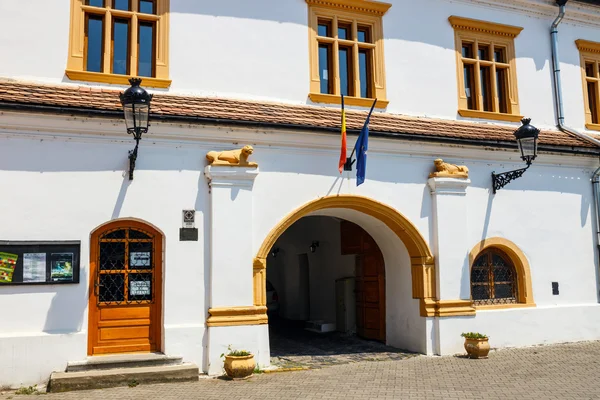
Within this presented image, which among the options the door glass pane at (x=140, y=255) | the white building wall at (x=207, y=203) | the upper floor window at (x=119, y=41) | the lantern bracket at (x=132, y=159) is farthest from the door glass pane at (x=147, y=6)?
the door glass pane at (x=140, y=255)

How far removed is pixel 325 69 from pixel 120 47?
367 cm

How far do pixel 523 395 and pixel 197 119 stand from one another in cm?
611

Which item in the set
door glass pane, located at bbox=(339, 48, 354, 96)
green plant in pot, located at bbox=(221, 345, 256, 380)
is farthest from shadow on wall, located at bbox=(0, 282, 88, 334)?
door glass pane, located at bbox=(339, 48, 354, 96)

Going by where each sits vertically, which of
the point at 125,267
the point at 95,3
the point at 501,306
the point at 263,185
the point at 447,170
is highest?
the point at 95,3

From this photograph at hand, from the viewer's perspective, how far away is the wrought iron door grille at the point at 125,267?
8.73 meters

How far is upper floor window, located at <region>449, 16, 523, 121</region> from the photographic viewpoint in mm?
11812

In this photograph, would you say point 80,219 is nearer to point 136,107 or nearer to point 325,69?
point 136,107

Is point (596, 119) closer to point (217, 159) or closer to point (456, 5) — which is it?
point (456, 5)

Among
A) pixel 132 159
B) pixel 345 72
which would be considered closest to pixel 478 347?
pixel 345 72

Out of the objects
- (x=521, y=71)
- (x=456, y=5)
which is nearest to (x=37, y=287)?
(x=456, y=5)

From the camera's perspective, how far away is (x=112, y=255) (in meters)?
8.80

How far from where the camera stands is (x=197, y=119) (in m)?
9.07

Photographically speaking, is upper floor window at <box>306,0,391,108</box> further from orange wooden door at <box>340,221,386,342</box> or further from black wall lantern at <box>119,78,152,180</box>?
black wall lantern at <box>119,78,152,180</box>

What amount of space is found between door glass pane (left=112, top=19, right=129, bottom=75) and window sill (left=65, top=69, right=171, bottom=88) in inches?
9.6
